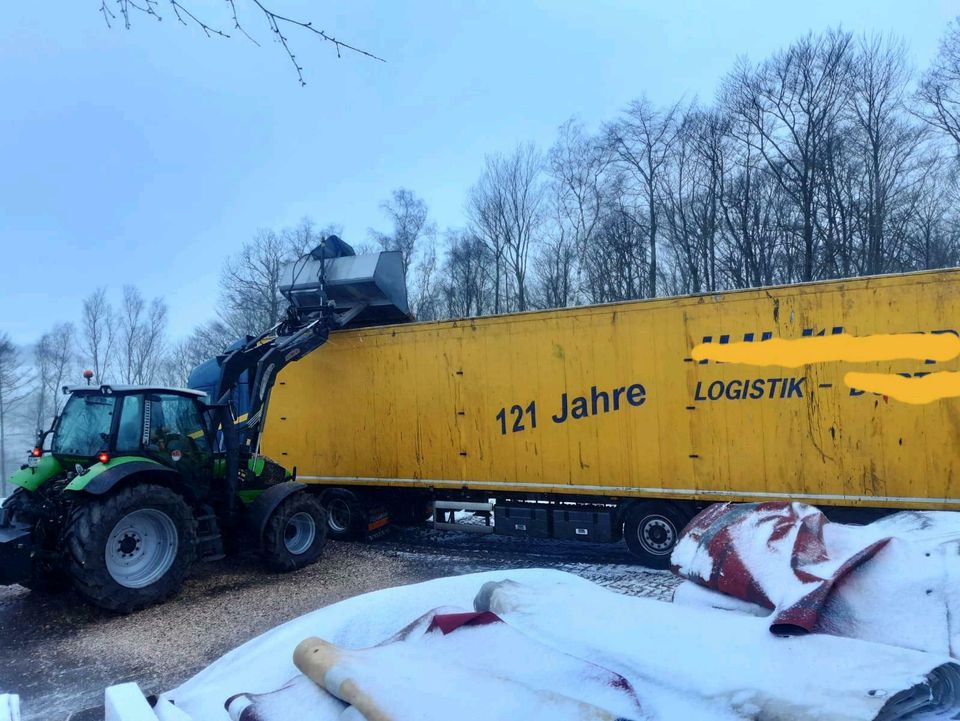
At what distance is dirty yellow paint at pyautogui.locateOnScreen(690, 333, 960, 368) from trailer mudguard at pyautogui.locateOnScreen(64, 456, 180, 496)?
19.8 ft

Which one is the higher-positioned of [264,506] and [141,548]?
[264,506]

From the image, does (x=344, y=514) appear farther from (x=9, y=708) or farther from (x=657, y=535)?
(x=9, y=708)

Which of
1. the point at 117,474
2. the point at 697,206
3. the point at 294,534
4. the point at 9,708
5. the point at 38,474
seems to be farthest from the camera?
the point at 697,206

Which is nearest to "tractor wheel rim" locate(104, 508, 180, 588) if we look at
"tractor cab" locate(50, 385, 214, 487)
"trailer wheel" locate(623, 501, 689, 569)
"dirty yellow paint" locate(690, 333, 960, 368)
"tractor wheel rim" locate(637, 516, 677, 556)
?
"tractor cab" locate(50, 385, 214, 487)

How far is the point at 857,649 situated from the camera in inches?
81.6

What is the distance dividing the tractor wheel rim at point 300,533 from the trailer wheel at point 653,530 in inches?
159

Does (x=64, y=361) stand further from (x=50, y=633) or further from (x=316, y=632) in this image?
(x=316, y=632)

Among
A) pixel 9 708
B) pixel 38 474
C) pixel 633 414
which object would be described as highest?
pixel 633 414

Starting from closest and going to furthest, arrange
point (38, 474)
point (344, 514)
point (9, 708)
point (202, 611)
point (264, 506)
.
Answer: point (9, 708) < point (202, 611) < point (38, 474) < point (264, 506) < point (344, 514)

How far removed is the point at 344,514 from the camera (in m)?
9.75

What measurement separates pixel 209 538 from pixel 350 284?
433 cm

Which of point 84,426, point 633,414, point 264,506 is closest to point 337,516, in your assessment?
point 264,506

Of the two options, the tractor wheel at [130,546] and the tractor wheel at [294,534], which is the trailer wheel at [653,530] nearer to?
the tractor wheel at [294,534]

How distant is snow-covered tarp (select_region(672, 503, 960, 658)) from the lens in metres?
2.28
